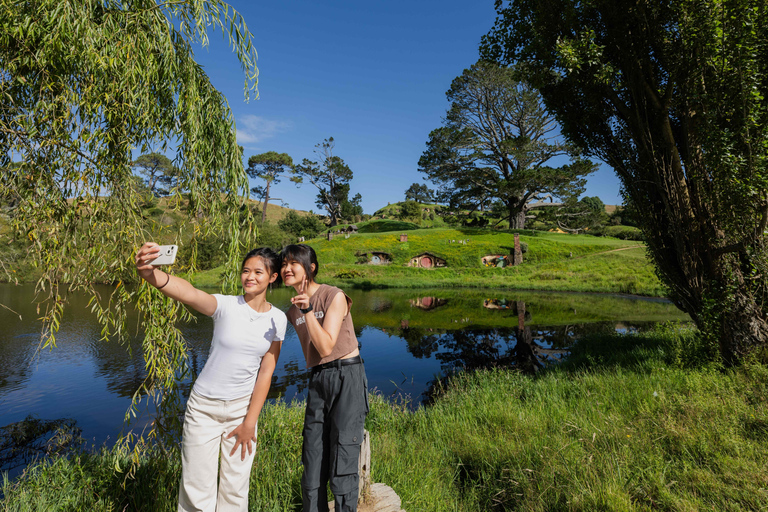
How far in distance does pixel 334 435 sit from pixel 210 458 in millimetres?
806

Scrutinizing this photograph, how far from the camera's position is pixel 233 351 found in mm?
2438

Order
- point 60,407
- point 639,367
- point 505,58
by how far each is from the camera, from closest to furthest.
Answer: point 639,367 < point 60,407 < point 505,58

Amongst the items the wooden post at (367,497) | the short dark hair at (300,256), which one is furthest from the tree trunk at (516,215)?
the short dark hair at (300,256)

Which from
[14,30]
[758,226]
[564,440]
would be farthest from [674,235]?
[14,30]

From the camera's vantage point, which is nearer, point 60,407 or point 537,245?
point 60,407

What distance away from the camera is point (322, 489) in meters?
2.73

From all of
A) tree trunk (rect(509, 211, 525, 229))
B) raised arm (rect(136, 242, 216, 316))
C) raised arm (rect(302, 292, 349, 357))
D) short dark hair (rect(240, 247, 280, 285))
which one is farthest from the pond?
tree trunk (rect(509, 211, 525, 229))

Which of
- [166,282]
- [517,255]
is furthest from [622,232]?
[166,282]

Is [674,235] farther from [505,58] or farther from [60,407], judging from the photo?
[60,407]

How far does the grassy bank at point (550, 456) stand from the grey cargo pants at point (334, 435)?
937 mm

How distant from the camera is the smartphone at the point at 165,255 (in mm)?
2067

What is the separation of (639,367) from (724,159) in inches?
155

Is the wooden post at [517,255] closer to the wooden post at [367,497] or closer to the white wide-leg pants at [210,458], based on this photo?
the wooden post at [367,497]

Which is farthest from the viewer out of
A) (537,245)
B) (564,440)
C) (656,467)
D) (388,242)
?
(388,242)
